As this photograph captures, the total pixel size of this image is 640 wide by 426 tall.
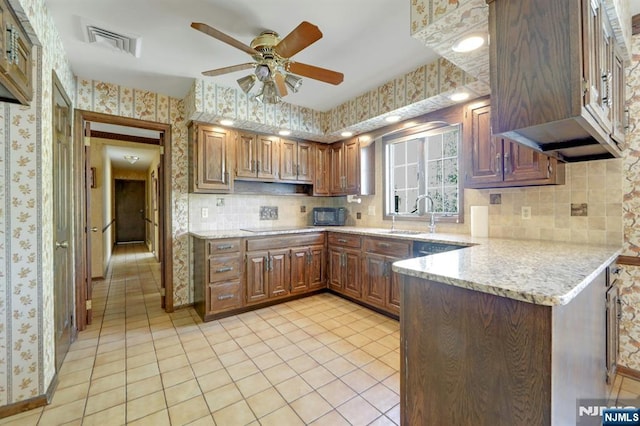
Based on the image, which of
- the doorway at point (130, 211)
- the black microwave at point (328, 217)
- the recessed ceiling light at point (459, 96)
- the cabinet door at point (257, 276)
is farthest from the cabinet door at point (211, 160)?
the doorway at point (130, 211)

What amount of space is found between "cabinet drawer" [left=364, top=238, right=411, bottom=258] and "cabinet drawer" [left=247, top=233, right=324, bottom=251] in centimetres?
77

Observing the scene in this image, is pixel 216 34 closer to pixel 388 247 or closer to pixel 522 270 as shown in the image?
pixel 522 270

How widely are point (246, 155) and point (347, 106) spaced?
1453mm

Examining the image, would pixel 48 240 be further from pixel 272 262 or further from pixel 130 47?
pixel 272 262

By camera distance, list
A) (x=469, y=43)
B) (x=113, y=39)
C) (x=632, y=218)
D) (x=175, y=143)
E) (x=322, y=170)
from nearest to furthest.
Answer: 1. (x=469, y=43)
2. (x=632, y=218)
3. (x=113, y=39)
4. (x=175, y=143)
5. (x=322, y=170)

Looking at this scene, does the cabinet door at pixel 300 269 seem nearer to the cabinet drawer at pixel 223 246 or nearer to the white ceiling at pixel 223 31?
the cabinet drawer at pixel 223 246

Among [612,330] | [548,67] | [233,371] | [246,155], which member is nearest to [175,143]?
[246,155]

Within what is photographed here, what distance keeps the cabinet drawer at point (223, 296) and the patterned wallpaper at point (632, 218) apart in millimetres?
3326

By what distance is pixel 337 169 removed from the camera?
165 inches

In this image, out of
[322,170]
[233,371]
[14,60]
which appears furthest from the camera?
[322,170]

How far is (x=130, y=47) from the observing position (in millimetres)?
2326

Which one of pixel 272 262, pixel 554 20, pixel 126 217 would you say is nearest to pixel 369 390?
pixel 272 262

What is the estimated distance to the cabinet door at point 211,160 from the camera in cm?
323

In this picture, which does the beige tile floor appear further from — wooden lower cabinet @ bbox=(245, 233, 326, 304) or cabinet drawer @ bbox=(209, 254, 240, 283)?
cabinet drawer @ bbox=(209, 254, 240, 283)
